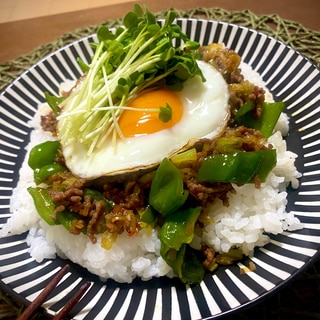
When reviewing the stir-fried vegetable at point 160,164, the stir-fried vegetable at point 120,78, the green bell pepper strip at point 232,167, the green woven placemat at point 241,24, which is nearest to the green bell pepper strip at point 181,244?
the stir-fried vegetable at point 160,164

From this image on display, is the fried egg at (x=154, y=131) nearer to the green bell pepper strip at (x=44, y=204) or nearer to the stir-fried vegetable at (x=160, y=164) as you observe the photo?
the stir-fried vegetable at (x=160, y=164)

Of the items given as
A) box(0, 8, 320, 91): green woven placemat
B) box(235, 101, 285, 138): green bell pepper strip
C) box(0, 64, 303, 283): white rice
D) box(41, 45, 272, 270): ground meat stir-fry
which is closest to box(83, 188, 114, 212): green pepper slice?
box(41, 45, 272, 270): ground meat stir-fry

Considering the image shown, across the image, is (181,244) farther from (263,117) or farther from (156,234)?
(263,117)

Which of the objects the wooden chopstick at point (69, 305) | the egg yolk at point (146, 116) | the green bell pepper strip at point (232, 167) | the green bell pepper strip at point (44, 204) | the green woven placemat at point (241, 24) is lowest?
the wooden chopstick at point (69, 305)

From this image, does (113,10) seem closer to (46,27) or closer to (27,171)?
(46,27)

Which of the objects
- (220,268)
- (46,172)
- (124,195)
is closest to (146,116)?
(124,195)
